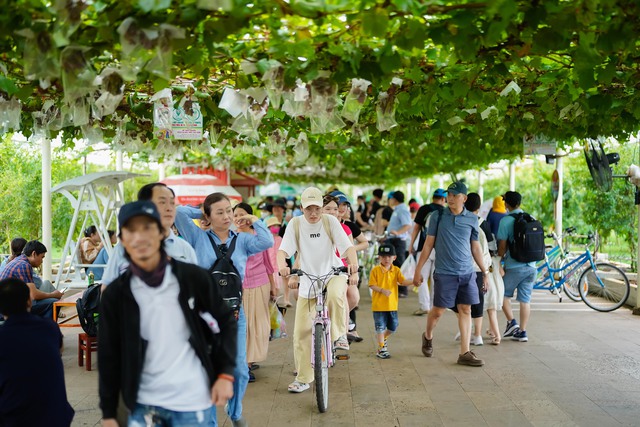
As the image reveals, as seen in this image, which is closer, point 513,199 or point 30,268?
point 30,268

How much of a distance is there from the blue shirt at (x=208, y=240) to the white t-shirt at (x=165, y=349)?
193cm

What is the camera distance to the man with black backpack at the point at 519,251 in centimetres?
910

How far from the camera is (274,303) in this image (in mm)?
7938

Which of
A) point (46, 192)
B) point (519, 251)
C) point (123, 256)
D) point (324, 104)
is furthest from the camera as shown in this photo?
point (46, 192)

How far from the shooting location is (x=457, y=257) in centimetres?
792

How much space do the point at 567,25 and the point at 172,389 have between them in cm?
284

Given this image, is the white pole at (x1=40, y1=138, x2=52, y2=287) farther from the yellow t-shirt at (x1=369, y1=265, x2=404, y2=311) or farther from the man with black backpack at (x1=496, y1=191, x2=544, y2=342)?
the man with black backpack at (x1=496, y1=191, x2=544, y2=342)

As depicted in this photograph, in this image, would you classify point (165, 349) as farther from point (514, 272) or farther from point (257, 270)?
point (514, 272)

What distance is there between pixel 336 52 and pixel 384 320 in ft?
14.0

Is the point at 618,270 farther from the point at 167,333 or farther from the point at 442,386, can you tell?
the point at 167,333

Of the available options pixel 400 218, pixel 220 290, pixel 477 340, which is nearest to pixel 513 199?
pixel 477 340

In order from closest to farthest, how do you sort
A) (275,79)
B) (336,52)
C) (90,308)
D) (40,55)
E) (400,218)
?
(40,55) → (336,52) → (275,79) → (90,308) → (400,218)

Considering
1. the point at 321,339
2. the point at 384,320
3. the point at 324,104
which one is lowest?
the point at 384,320

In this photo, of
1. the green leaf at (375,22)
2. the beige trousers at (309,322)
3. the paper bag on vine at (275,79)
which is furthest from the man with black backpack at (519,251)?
the green leaf at (375,22)
